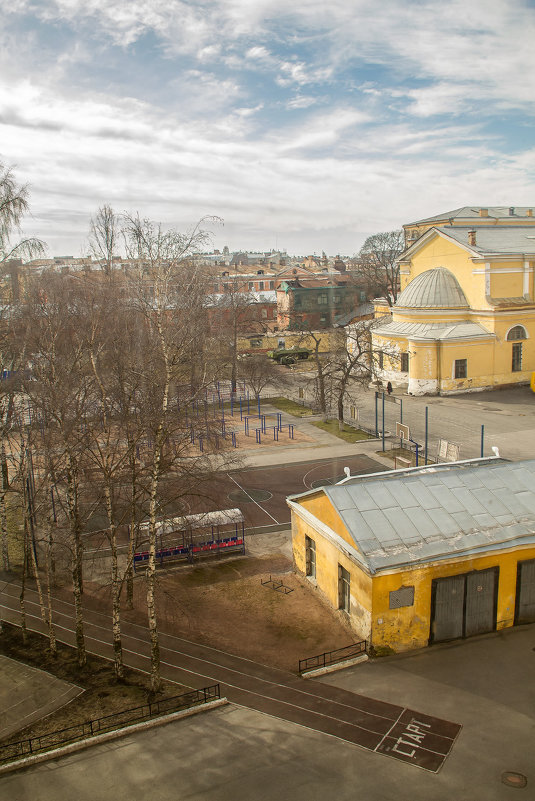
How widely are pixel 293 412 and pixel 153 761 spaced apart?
2998 cm

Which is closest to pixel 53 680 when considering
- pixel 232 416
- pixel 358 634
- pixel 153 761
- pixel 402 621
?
pixel 153 761

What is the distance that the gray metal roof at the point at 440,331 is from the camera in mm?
41781

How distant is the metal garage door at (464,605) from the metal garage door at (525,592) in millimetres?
701

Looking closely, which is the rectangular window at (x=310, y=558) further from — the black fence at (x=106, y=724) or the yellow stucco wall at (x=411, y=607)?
the black fence at (x=106, y=724)

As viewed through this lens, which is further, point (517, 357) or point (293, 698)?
point (517, 357)

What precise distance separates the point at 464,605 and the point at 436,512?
2185mm

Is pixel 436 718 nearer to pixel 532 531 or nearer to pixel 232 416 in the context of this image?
pixel 532 531

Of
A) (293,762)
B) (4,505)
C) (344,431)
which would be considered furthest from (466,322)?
(293,762)

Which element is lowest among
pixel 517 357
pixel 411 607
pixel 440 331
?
pixel 411 607

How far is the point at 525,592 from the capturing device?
48.1ft

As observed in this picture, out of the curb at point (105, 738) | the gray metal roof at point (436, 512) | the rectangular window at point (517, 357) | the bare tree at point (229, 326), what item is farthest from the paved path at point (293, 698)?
the rectangular window at point (517, 357)

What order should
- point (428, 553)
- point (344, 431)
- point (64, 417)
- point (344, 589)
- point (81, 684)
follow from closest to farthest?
point (81, 684)
point (64, 417)
point (428, 553)
point (344, 589)
point (344, 431)

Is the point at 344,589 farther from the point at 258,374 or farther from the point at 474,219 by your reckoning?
the point at 474,219

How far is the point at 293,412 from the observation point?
39.5m
